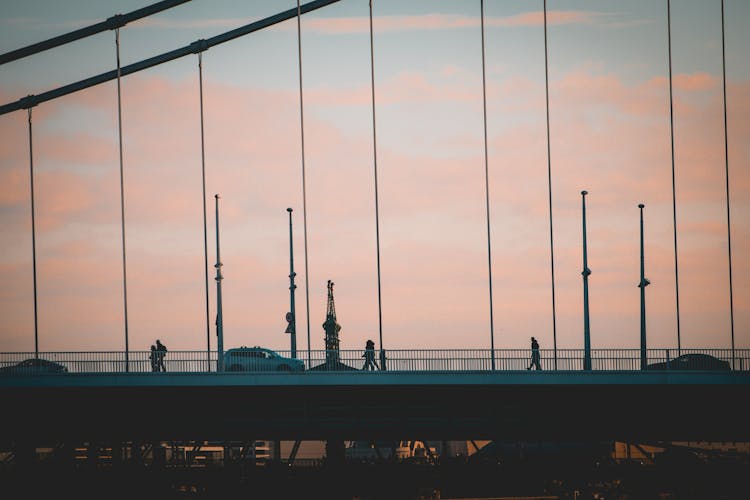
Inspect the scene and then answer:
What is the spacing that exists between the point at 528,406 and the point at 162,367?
47.4 feet

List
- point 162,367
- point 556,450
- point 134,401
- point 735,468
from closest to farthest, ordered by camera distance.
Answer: point 162,367, point 134,401, point 735,468, point 556,450

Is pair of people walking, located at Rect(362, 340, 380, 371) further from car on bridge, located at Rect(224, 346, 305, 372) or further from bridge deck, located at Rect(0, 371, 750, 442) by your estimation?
car on bridge, located at Rect(224, 346, 305, 372)

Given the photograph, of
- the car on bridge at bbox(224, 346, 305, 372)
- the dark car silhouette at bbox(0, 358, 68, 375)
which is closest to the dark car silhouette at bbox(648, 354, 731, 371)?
the car on bridge at bbox(224, 346, 305, 372)

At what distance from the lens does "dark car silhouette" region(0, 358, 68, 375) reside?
48.9m

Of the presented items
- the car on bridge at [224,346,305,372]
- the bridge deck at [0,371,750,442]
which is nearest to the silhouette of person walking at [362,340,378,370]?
the bridge deck at [0,371,750,442]

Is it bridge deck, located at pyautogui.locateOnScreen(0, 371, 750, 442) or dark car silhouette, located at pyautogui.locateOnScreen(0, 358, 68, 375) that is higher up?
dark car silhouette, located at pyautogui.locateOnScreen(0, 358, 68, 375)

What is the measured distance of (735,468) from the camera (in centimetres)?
8625

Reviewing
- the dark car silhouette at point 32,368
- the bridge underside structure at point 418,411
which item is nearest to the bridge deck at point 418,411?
the bridge underside structure at point 418,411

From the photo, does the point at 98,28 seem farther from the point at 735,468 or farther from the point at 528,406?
the point at 735,468

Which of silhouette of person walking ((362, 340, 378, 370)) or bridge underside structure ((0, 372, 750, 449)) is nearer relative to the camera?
silhouette of person walking ((362, 340, 378, 370))

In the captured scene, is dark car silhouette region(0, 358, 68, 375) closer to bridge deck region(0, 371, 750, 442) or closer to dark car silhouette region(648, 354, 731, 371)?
bridge deck region(0, 371, 750, 442)

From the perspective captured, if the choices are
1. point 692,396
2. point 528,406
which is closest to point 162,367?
point 528,406

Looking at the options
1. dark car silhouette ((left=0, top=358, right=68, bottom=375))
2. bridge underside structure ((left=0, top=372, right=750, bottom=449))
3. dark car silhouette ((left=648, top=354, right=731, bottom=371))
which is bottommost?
bridge underside structure ((left=0, top=372, right=750, bottom=449))

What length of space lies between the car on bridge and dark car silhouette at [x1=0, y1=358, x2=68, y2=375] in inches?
291
